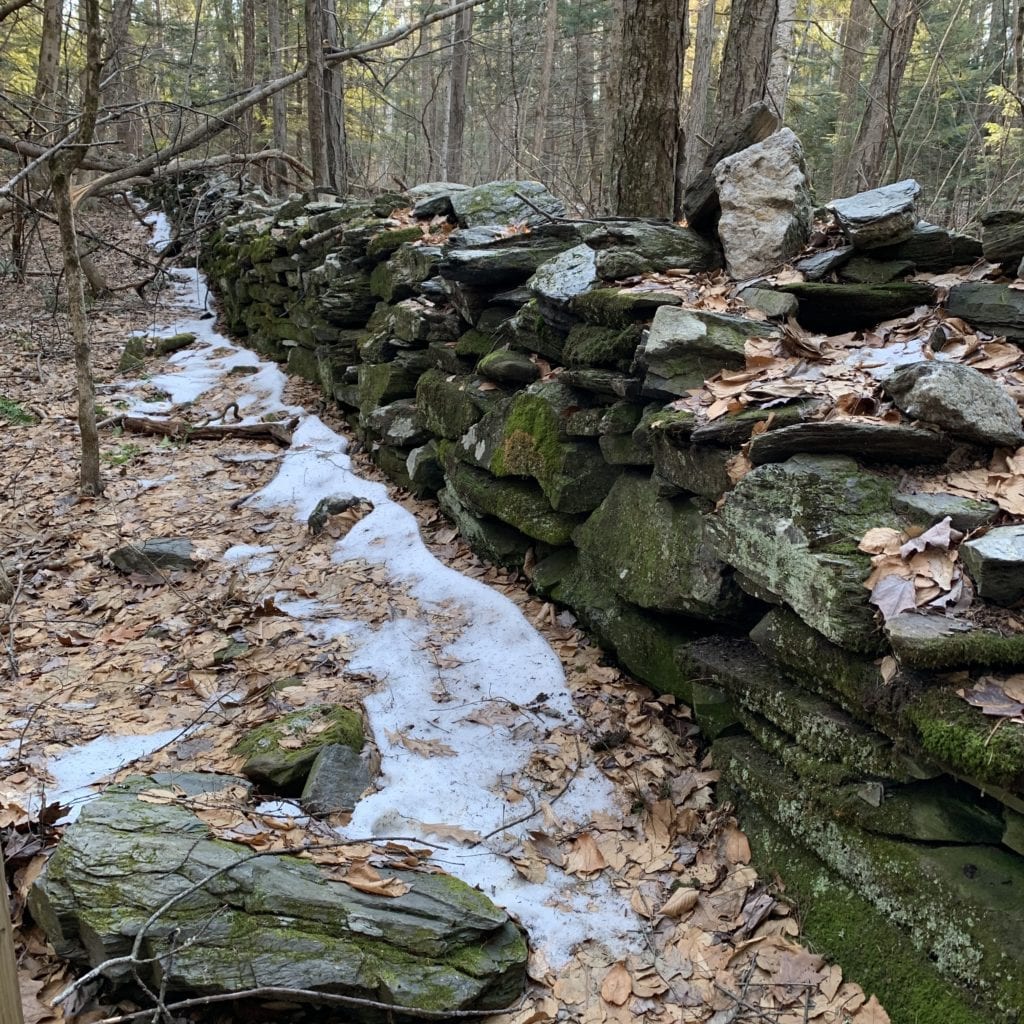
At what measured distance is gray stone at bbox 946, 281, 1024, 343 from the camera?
11.0 feet

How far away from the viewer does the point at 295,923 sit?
2463mm

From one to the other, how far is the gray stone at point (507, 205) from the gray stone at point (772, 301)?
2.51 meters

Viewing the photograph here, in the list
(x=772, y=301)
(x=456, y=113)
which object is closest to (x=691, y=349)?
(x=772, y=301)

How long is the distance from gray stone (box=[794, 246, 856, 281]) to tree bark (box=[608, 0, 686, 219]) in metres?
1.96

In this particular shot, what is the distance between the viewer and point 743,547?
2.94 metres

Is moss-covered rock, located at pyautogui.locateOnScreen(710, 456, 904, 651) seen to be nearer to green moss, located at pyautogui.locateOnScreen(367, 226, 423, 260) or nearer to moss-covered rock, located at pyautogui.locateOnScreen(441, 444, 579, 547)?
moss-covered rock, located at pyautogui.locateOnScreen(441, 444, 579, 547)

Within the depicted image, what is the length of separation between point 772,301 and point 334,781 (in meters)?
2.98

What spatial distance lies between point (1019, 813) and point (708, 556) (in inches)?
56.3

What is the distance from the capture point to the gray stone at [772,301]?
12.4 ft

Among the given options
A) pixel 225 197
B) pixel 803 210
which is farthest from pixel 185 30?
pixel 803 210

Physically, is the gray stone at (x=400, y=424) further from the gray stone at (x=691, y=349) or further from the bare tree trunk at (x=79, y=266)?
the gray stone at (x=691, y=349)

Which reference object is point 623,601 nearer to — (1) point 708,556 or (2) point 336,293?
(1) point 708,556

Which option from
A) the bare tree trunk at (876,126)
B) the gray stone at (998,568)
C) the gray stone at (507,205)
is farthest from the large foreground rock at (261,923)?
the bare tree trunk at (876,126)

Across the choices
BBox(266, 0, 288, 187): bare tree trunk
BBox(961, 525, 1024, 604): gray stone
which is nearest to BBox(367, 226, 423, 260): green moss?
BBox(961, 525, 1024, 604): gray stone
